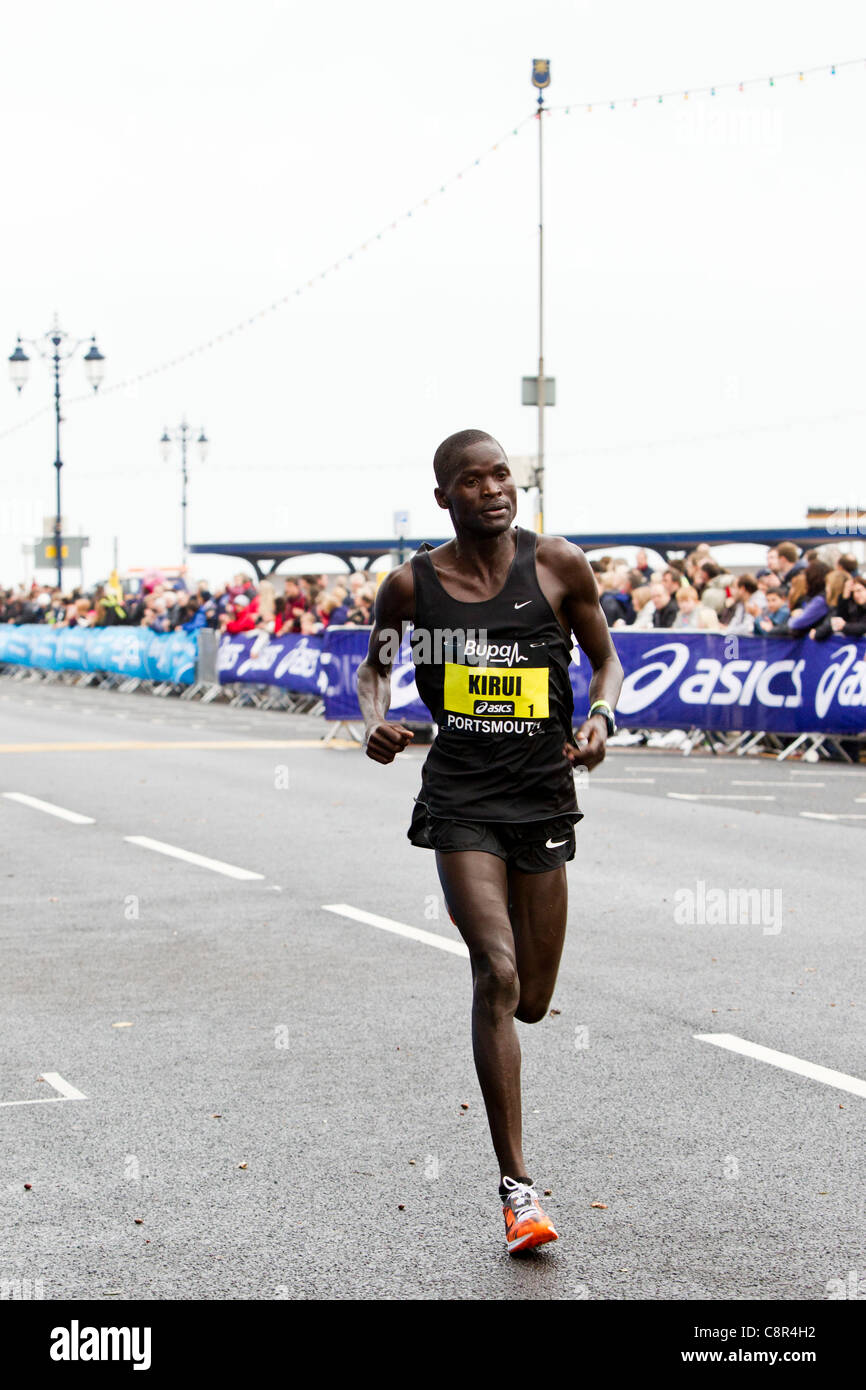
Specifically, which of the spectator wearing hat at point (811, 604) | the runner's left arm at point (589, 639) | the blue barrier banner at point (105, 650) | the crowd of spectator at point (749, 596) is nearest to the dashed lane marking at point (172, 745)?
Answer: the crowd of spectator at point (749, 596)

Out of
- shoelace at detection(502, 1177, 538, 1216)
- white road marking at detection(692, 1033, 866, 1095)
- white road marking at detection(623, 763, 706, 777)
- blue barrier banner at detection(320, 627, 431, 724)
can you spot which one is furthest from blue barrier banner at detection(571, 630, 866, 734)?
shoelace at detection(502, 1177, 538, 1216)

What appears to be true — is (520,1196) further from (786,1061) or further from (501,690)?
(786,1061)

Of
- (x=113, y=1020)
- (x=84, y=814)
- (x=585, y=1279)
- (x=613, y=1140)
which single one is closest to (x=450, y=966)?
(x=113, y=1020)

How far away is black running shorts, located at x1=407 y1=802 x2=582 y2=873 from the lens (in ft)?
16.6

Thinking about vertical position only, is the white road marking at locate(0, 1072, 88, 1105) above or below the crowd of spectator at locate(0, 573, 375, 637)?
below

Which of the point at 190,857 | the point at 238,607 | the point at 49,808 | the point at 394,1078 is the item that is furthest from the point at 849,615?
the point at 238,607

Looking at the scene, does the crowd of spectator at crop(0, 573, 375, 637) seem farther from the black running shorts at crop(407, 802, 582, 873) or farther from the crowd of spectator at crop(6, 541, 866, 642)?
the black running shorts at crop(407, 802, 582, 873)

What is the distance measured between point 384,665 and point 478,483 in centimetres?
68

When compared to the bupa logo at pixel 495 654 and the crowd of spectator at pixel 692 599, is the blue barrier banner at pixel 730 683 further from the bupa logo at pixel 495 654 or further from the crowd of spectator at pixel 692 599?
the bupa logo at pixel 495 654

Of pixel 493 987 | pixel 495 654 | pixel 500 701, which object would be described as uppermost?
pixel 495 654

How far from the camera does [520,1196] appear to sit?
4668 millimetres

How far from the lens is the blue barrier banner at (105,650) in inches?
1315

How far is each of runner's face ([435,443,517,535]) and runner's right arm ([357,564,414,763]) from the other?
0.26 meters

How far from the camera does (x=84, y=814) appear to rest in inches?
570
